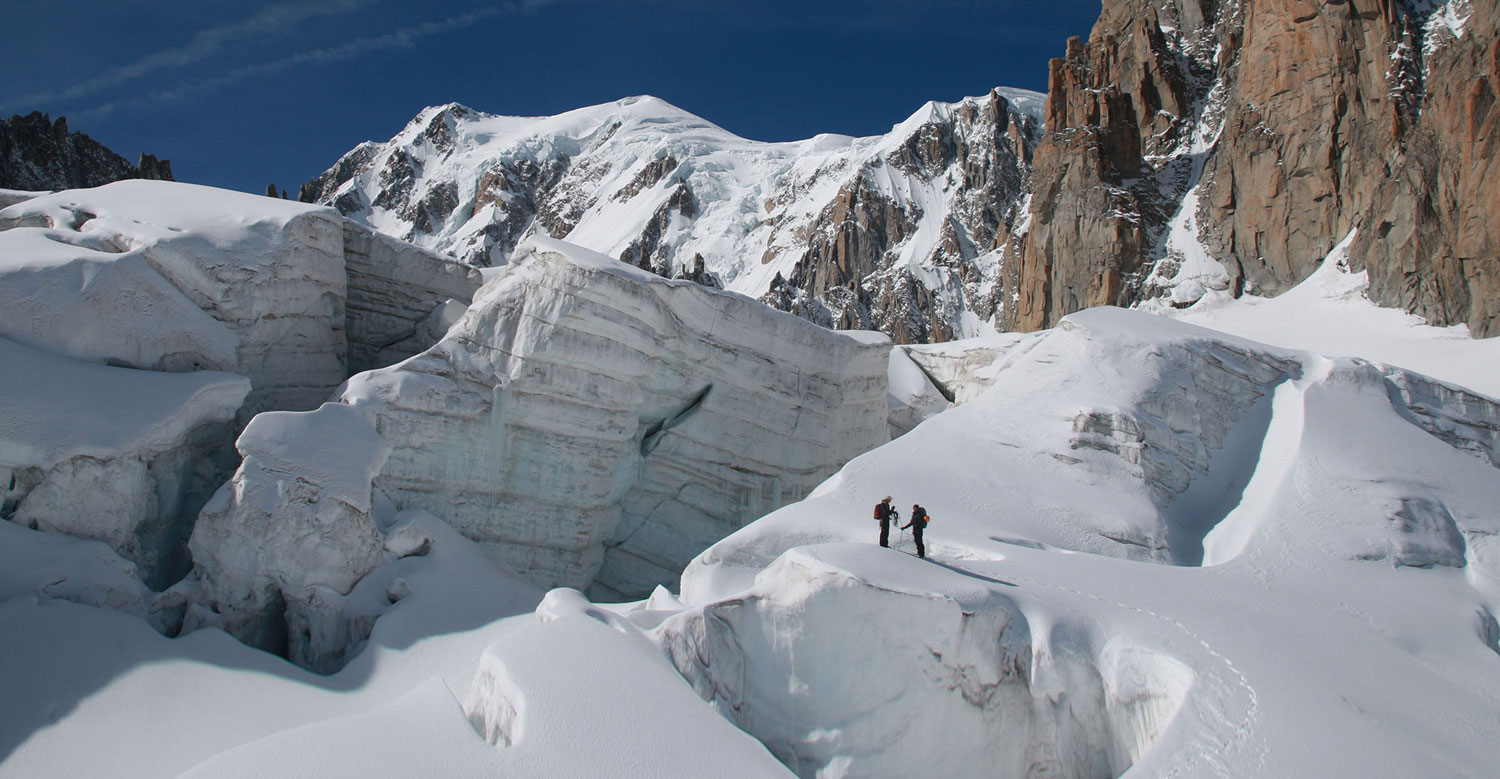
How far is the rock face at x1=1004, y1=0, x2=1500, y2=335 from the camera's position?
126 feet

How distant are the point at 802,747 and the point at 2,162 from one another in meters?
51.3

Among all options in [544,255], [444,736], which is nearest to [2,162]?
[544,255]

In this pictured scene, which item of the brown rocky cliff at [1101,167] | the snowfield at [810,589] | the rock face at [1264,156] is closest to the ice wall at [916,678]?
the snowfield at [810,589]

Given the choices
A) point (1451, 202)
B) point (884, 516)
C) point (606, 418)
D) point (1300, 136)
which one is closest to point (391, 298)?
point (606, 418)

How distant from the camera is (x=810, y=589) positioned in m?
9.73

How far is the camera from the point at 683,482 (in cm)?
1750

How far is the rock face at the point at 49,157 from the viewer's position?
42375 mm

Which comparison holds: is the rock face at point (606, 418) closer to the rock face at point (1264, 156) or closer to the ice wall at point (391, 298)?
the ice wall at point (391, 298)

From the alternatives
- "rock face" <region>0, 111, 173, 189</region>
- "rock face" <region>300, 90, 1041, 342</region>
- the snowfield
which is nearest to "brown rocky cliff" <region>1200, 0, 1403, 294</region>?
"rock face" <region>300, 90, 1041, 342</region>

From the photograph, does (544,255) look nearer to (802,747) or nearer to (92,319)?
(92,319)

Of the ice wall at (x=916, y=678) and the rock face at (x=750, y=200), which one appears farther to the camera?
the rock face at (x=750, y=200)

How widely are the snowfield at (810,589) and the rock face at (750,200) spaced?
67.8 metres

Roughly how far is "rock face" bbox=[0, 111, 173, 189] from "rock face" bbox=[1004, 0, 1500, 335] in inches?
2277

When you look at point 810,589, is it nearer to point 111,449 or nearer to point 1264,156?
point 111,449
